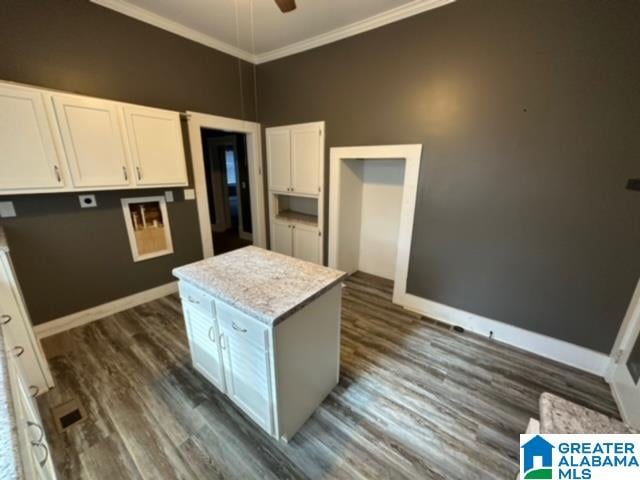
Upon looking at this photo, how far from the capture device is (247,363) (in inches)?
56.7

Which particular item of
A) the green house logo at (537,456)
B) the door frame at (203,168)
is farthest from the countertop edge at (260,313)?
the door frame at (203,168)

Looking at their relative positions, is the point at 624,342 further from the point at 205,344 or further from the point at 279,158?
the point at 279,158

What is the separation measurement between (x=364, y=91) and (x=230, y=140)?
337 cm

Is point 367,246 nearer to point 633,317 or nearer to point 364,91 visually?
point 364,91

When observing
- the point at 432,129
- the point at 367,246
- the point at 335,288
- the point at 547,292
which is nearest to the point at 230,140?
the point at 367,246

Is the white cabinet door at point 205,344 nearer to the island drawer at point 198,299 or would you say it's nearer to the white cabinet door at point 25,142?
the island drawer at point 198,299

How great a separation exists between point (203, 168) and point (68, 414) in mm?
2581

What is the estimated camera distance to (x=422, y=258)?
2719 mm

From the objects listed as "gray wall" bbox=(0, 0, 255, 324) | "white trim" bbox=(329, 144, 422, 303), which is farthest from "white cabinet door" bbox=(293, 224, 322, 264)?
"gray wall" bbox=(0, 0, 255, 324)

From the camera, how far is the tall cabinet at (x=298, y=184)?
3287 mm

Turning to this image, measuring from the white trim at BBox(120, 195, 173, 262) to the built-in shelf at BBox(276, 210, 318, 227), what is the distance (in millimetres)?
1517

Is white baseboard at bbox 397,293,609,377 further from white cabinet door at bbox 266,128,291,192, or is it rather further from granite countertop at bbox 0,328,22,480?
granite countertop at bbox 0,328,22,480

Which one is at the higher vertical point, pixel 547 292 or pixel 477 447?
pixel 547 292

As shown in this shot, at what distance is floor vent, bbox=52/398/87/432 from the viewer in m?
1.57
